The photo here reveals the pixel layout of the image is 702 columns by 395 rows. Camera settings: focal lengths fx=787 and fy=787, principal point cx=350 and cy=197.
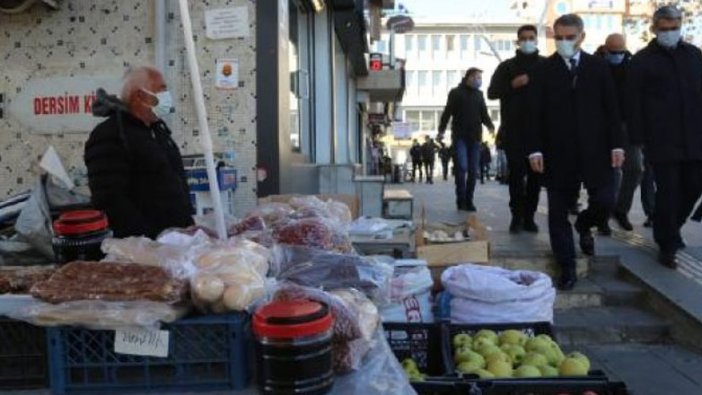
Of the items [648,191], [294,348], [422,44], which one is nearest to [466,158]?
[648,191]

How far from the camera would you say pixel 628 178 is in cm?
820

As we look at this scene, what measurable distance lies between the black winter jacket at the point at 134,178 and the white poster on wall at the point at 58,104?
7.32ft

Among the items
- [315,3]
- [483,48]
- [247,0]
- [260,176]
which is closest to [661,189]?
[260,176]

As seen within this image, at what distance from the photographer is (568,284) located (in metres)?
6.15

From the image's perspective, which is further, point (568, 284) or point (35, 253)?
point (568, 284)

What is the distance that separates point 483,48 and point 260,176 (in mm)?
77749

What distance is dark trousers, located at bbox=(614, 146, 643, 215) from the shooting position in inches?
314

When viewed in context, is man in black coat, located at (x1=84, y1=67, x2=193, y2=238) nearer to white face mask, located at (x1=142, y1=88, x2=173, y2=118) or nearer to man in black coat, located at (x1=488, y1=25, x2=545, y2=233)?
white face mask, located at (x1=142, y1=88, x2=173, y2=118)

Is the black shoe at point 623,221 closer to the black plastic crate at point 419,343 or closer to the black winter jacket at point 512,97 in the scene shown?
the black winter jacket at point 512,97

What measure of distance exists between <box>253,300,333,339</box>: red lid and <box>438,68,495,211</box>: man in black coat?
324 inches

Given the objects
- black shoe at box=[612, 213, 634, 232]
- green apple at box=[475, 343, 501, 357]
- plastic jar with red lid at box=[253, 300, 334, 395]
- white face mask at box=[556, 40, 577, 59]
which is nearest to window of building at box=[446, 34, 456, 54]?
black shoe at box=[612, 213, 634, 232]

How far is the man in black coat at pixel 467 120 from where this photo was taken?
996 centimetres

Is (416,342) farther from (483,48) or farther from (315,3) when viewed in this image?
(483,48)

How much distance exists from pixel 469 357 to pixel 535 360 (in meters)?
0.27
